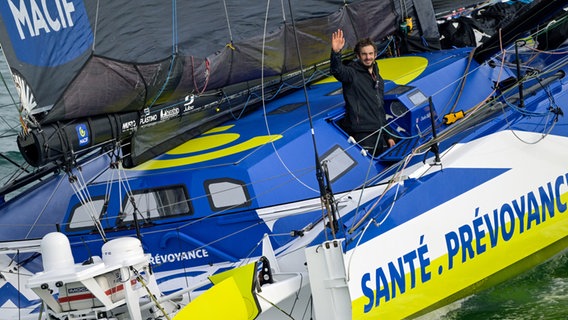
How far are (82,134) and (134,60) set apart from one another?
514 millimetres

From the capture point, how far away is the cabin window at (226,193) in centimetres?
633

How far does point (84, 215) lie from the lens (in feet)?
21.9

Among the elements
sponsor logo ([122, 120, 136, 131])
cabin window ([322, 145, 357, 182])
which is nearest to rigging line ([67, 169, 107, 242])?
sponsor logo ([122, 120, 136, 131])

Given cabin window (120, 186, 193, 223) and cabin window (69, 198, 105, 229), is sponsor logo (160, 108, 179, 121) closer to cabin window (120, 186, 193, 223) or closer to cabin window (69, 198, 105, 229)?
cabin window (120, 186, 193, 223)

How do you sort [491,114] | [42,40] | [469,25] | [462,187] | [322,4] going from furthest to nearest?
[469,25]
[322,4]
[491,114]
[462,187]
[42,40]

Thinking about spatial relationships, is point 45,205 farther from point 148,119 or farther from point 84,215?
point 148,119

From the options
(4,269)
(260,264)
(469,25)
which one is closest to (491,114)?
(260,264)

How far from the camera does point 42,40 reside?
572cm

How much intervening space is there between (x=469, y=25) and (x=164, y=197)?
13.0 ft

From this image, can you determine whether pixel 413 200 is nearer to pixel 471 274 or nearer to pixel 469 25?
pixel 471 274

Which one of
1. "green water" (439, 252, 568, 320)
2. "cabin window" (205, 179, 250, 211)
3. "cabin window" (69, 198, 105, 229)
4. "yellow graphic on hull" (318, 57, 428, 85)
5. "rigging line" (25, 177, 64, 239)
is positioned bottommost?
"green water" (439, 252, 568, 320)

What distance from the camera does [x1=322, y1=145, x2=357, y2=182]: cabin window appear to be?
6.69 meters

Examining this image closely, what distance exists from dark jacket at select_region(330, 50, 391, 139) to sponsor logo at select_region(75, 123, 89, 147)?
1.87 m

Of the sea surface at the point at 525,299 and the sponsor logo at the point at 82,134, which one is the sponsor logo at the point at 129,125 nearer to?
the sponsor logo at the point at 82,134
